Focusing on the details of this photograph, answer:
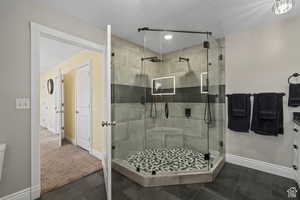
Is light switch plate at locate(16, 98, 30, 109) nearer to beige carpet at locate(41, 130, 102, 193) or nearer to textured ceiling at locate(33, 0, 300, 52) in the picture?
beige carpet at locate(41, 130, 102, 193)

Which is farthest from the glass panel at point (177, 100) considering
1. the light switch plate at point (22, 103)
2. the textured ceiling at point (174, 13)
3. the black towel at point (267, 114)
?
the light switch plate at point (22, 103)

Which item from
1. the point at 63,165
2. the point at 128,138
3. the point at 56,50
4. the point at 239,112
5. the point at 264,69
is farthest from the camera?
the point at 56,50

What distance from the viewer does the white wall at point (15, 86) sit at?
1.44m

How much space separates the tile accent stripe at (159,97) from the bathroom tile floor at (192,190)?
1.31 meters

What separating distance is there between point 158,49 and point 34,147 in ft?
9.13

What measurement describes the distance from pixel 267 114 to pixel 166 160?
1.76 m

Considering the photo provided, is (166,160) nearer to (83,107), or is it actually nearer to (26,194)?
(26,194)

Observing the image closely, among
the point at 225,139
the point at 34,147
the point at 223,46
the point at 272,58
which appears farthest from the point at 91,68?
the point at 272,58

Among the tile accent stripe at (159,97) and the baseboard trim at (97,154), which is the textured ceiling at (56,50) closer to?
the tile accent stripe at (159,97)

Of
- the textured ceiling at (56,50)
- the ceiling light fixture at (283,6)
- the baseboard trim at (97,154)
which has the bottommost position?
the baseboard trim at (97,154)

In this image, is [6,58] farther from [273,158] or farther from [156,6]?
[273,158]

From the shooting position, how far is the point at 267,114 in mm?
2045

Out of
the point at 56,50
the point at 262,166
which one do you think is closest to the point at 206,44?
the point at 262,166

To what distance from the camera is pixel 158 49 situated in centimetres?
313
